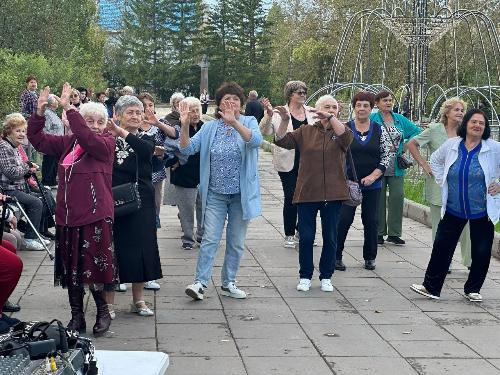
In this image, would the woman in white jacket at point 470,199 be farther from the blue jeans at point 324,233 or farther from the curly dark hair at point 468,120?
the blue jeans at point 324,233

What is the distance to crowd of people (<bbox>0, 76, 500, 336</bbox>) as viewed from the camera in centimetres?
667

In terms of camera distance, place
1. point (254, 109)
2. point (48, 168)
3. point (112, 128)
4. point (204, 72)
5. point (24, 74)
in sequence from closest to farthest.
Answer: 1. point (112, 128)
2. point (48, 168)
3. point (24, 74)
4. point (254, 109)
5. point (204, 72)

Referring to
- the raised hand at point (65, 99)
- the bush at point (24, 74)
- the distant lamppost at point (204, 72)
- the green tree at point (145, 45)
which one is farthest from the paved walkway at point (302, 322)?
the green tree at point (145, 45)

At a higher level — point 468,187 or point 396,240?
point 468,187

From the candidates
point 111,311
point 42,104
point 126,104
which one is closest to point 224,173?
point 126,104

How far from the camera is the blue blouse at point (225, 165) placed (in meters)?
7.89

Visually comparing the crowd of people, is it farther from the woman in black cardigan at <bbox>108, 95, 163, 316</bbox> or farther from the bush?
the bush

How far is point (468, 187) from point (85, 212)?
11.0 feet

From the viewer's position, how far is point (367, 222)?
31.3ft

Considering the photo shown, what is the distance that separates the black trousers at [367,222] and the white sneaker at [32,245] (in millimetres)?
3220

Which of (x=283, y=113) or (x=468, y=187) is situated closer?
(x=468, y=187)

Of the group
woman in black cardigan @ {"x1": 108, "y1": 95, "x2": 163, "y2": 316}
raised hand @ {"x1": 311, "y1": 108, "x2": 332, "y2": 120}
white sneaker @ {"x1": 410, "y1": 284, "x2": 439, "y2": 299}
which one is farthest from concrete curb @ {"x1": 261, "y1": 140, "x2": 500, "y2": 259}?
woman in black cardigan @ {"x1": 108, "y1": 95, "x2": 163, "y2": 316}

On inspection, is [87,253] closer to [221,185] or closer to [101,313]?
[101,313]

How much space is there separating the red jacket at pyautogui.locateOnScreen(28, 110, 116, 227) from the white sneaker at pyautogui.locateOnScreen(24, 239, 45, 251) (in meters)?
3.69
